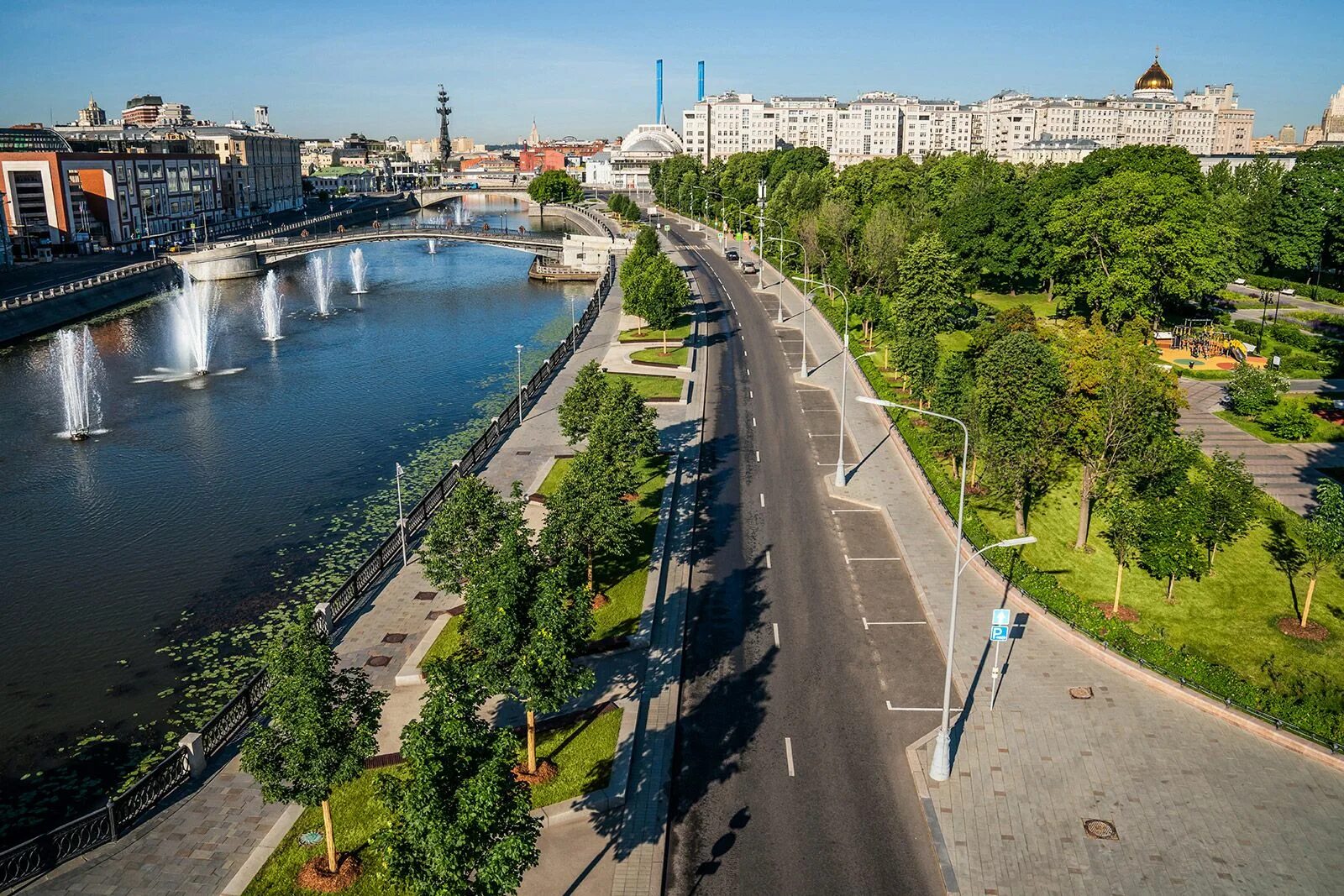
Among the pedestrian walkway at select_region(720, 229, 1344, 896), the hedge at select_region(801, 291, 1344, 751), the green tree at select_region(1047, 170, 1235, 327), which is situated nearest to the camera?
the pedestrian walkway at select_region(720, 229, 1344, 896)

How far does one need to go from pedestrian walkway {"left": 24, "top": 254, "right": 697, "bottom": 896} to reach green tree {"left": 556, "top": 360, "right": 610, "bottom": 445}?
1290 centimetres

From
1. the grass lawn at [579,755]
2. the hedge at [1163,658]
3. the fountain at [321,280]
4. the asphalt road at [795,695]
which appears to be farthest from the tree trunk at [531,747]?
the fountain at [321,280]

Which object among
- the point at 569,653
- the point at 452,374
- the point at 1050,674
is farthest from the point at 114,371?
the point at 1050,674

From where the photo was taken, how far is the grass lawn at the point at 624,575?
32.9m

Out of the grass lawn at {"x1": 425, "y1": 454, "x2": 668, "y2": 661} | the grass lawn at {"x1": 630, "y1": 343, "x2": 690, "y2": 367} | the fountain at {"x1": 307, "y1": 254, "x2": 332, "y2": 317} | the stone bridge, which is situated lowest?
the grass lawn at {"x1": 425, "y1": 454, "x2": 668, "y2": 661}

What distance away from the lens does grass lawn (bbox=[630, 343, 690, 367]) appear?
72.6 meters

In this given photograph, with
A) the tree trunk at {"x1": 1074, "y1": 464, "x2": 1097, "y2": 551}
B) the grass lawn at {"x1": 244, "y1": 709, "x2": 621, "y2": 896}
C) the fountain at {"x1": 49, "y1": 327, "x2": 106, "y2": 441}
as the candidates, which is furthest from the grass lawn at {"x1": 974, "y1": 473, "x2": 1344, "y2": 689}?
the fountain at {"x1": 49, "y1": 327, "x2": 106, "y2": 441}

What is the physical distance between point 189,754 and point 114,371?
201 feet

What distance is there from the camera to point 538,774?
25.5 metres

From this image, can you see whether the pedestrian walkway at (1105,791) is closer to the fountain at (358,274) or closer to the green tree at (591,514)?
the green tree at (591,514)

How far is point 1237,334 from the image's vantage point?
78.4 meters

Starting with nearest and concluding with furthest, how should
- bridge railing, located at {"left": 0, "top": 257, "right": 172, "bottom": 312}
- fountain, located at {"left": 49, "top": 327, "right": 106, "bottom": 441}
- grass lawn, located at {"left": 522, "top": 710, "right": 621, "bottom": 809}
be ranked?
grass lawn, located at {"left": 522, "top": 710, "right": 621, "bottom": 809}
fountain, located at {"left": 49, "top": 327, "right": 106, "bottom": 441}
bridge railing, located at {"left": 0, "top": 257, "right": 172, "bottom": 312}

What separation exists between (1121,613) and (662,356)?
44.4 meters

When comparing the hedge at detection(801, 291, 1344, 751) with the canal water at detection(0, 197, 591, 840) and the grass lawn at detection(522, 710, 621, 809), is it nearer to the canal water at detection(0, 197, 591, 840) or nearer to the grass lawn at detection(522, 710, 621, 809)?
the grass lawn at detection(522, 710, 621, 809)
